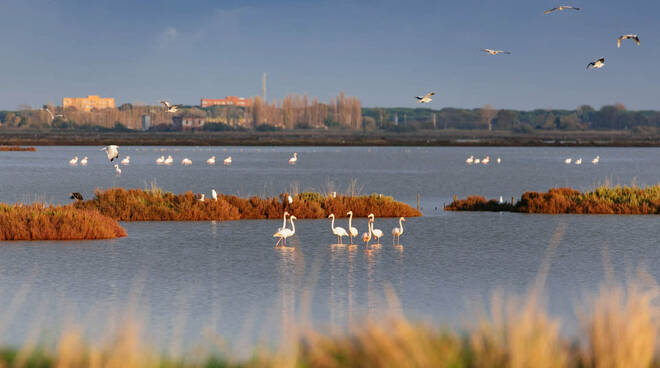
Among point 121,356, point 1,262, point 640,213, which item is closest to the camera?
point 121,356

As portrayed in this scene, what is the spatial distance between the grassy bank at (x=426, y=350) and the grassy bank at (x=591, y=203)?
25791 mm

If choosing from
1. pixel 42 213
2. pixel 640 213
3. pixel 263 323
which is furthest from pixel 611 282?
pixel 640 213

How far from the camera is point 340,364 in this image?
1028 cm

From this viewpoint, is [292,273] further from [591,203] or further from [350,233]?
[591,203]

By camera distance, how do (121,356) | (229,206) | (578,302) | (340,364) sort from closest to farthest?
(121,356)
(340,364)
(578,302)
(229,206)

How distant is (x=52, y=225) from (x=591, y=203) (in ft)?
69.2

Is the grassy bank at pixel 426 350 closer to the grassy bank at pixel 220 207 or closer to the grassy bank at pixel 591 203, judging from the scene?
the grassy bank at pixel 220 207

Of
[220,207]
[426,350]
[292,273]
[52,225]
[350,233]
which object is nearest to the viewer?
[426,350]

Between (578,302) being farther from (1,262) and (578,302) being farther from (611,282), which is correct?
(1,262)

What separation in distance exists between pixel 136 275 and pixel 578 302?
919 cm

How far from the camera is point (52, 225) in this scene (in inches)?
1010

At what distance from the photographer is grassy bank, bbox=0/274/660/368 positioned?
31.7 ft

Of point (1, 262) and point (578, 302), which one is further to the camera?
point (1, 262)

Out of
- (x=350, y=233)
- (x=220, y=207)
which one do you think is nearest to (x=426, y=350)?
(x=350, y=233)
